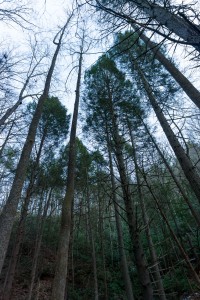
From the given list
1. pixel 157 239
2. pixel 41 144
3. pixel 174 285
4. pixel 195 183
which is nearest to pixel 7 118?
pixel 41 144

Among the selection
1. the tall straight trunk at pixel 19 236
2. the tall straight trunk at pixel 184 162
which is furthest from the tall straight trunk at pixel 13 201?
the tall straight trunk at pixel 184 162

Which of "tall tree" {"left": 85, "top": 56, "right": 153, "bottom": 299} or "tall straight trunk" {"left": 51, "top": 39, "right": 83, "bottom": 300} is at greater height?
"tall tree" {"left": 85, "top": 56, "right": 153, "bottom": 299}

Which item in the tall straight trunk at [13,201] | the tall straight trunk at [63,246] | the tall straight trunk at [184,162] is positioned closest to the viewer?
the tall straight trunk at [63,246]

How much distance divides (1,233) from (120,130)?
4082 millimetres

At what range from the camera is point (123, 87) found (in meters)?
7.13

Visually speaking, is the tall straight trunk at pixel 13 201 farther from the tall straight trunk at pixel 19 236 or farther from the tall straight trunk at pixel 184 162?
the tall straight trunk at pixel 184 162

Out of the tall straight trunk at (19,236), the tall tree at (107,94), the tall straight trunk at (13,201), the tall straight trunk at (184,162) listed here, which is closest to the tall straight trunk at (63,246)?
the tall straight trunk at (13,201)

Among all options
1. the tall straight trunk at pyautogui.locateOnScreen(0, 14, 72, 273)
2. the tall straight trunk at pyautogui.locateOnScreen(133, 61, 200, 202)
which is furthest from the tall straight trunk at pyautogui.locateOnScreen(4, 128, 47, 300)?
the tall straight trunk at pyautogui.locateOnScreen(133, 61, 200, 202)

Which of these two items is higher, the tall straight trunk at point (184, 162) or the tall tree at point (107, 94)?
the tall tree at point (107, 94)

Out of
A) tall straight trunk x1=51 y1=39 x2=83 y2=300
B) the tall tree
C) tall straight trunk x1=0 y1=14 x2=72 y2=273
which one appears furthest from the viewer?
the tall tree

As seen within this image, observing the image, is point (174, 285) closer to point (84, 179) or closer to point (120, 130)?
point (84, 179)

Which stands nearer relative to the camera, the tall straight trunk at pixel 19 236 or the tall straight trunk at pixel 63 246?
the tall straight trunk at pixel 63 246

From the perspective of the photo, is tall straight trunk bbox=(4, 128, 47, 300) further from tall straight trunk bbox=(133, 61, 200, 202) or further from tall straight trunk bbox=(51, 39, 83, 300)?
tall straight trunk bbox=(133, 61, 200, 202)

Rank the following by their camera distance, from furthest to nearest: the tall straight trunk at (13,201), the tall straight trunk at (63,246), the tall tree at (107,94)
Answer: the tall tree at (107,94), the tall straight trunk at (13,201), the tall straight trunk at (63,246)
